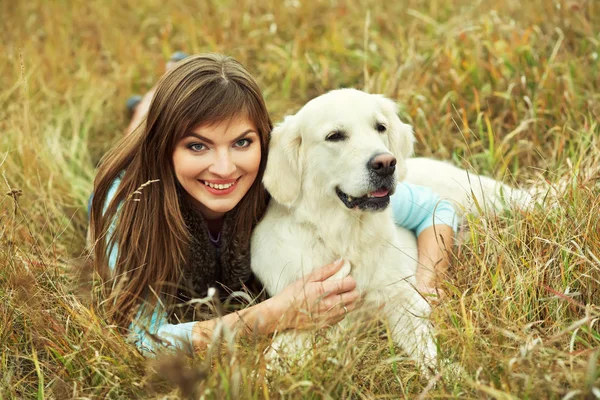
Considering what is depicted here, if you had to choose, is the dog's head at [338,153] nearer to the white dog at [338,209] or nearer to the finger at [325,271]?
the white dog at [338,209]

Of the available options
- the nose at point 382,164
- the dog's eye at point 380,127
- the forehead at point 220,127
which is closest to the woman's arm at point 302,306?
the nose at point 382,164

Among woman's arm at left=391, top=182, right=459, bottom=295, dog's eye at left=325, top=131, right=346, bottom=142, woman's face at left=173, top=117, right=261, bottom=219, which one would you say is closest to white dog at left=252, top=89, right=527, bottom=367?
dog's eye at left=325, top=131, right=346, bottom=142

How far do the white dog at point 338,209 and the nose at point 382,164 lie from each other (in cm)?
4

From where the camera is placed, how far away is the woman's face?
8.40 ft

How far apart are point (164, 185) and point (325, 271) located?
30.5 inches

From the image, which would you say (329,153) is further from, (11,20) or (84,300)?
(11,20)

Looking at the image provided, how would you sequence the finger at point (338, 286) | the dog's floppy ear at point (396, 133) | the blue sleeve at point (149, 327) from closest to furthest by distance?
1. the blue sleeve at point (149, 327)
2. the finger at point (338, 286)
3. the dog's floppy ear at point (396, 133)

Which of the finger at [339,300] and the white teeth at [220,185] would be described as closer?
the finger at [339,300]

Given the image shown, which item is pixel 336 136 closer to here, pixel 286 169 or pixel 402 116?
pixel 286 169

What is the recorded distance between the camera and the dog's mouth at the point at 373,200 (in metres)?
2.43

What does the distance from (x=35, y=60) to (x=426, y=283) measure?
3.99 meters

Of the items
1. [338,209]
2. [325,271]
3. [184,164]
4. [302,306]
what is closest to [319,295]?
[302,306]

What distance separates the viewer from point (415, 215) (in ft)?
10.2

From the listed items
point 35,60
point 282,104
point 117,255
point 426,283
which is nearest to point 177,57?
point 282,104
